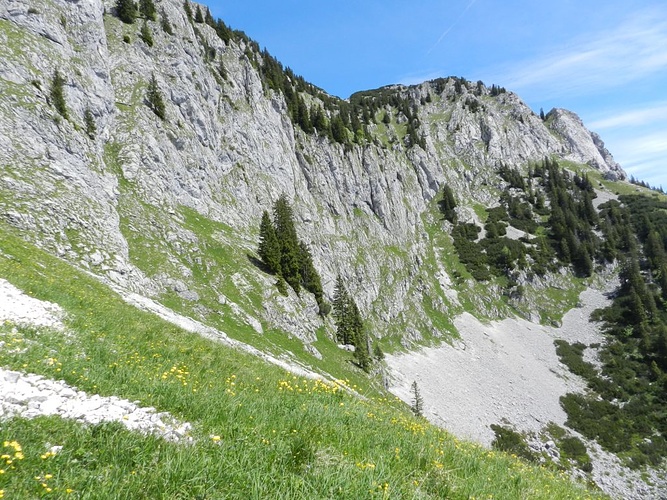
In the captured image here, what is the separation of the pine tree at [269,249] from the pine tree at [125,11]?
49901 millimetres

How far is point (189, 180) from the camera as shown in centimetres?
6112

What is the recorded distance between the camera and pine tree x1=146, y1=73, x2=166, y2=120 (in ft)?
202

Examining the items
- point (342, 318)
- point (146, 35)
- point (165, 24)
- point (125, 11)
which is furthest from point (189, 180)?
point (165, 24)

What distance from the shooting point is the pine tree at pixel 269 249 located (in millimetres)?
54281

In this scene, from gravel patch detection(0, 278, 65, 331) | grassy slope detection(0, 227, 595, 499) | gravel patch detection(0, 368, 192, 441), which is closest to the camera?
grassy slope detection(0, 227, 595, 499)

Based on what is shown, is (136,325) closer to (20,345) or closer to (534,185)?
(20,345)

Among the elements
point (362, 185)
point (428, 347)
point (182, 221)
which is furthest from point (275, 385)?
point (362, 185)

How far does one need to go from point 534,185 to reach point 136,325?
7198 inches

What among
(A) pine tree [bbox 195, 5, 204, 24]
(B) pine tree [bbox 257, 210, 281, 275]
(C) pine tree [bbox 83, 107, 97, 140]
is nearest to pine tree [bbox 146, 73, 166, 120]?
(C) pine tree [bbox 83, 107, 97, 140]

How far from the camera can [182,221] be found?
50688 mm

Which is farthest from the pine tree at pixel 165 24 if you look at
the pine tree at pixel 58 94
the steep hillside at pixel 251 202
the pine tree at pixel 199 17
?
the pine tree at pixel 58 94

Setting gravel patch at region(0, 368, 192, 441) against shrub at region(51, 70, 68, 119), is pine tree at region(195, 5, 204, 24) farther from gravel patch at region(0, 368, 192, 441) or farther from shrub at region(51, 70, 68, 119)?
gravel patch at region(0, 368, 192, 441)

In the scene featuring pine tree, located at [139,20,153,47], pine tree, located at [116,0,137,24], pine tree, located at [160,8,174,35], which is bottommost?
pine tree, located at [139,20,153,47]

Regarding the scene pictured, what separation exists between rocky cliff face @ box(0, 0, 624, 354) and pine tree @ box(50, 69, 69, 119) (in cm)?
105
